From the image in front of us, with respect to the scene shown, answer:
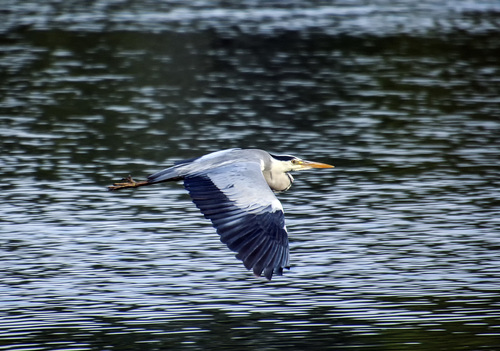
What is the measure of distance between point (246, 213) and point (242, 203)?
0.41 feet

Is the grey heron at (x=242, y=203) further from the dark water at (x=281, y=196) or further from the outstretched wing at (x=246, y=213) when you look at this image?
the dark water at (x=281, y=196)

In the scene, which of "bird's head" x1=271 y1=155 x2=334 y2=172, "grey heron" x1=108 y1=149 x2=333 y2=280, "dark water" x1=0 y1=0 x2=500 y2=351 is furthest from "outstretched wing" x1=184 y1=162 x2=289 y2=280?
"bird's head" x1=271 y1=155 x2=334 y2=172

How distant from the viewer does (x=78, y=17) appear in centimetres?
3259

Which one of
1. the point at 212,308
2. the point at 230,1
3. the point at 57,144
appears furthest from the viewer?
the point at 230,1

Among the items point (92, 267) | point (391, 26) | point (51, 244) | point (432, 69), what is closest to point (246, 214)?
point (92, 267)

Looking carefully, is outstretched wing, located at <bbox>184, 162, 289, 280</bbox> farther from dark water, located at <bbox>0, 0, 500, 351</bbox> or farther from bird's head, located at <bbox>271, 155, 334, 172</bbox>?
bird's head, located at <bbox>271, 155, 334, 172</bbox>

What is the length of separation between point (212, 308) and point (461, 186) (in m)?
5.57

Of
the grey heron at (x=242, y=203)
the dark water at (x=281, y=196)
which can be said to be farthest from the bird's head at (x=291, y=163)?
the dark water at (x=281, y=196)

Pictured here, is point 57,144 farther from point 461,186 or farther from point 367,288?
point 367,288

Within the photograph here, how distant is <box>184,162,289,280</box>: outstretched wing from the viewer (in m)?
7.48

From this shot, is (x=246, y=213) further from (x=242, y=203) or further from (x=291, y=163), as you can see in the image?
(x=291, y=163)

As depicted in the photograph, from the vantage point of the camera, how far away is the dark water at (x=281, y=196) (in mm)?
8430

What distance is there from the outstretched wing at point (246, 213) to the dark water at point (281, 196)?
771 millimetres

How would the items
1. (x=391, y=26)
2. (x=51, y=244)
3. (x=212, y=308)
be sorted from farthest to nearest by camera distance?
(x=391, y=26), (x=51, y=244), (x=212, y=308)
